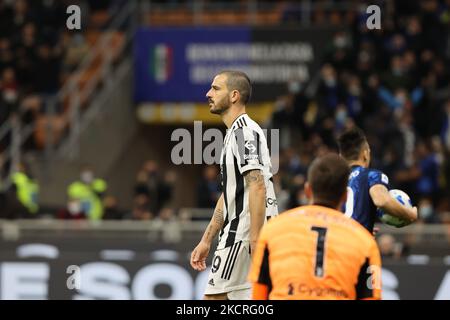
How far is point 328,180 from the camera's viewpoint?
19.2ft

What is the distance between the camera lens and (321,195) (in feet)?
19.3

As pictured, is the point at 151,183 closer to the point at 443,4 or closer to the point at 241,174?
the point at 443,4

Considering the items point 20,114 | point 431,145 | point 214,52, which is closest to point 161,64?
point 214,52

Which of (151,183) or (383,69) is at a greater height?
(383,69)

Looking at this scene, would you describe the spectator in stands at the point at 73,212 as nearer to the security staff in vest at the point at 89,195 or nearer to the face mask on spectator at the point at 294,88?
the security staff in vest at the point at 89,195

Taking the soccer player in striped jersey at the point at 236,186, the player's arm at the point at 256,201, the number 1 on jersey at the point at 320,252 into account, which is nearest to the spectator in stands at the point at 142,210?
the soccer player in striped jersey at the point at 236,186

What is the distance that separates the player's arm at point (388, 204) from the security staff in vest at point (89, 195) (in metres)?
11.1

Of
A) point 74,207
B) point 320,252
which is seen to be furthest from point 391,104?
point 320,252

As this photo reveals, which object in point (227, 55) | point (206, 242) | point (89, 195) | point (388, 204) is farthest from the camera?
point (227, 55)

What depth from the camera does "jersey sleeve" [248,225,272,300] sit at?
19.3ft

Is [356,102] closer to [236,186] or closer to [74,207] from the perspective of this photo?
[74,207]

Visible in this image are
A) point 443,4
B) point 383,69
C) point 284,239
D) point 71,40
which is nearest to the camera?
point 284,239

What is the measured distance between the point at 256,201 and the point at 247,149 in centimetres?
37
